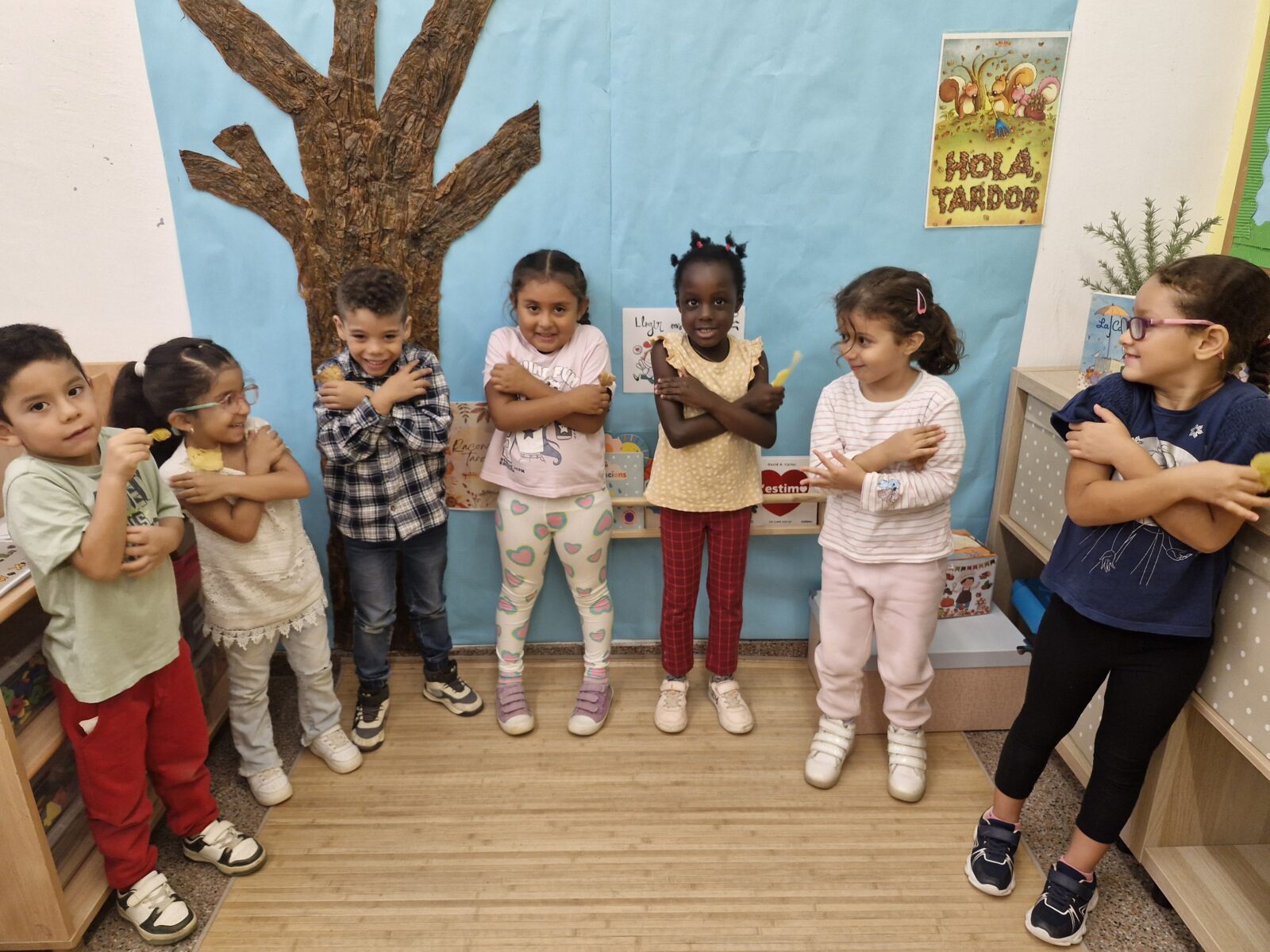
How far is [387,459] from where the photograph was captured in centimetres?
194

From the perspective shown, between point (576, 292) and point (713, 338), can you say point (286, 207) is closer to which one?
point (576, 292)

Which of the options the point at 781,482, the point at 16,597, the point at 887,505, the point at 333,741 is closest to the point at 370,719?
the point at 333,741

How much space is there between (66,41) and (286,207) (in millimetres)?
575

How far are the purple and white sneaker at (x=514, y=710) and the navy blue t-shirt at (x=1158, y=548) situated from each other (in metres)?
1.29

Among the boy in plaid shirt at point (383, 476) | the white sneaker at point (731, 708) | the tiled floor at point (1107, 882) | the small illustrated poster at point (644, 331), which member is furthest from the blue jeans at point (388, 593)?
the tiled floor at point (1107, 882)

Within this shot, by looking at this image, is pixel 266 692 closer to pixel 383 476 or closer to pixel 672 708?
pixel 383 476

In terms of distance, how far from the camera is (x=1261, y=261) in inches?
77.4

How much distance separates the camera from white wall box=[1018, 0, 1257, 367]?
197cm

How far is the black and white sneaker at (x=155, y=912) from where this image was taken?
1.60m

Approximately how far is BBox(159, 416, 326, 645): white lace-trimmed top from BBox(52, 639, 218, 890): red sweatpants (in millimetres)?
109

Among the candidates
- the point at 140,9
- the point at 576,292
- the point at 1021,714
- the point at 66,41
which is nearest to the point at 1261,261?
the point at 1021,714

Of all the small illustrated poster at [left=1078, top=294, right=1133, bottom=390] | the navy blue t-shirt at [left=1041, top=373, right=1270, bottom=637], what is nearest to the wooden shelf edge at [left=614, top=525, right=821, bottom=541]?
the small illustrated poster at [left=1078, top=294, right=1133, bottom=390]

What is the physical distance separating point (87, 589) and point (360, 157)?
3.73 ft

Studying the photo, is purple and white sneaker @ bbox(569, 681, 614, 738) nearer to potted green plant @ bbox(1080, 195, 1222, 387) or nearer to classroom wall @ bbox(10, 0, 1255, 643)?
classroom wall @ bbox(10, 0, 1255, 643)
